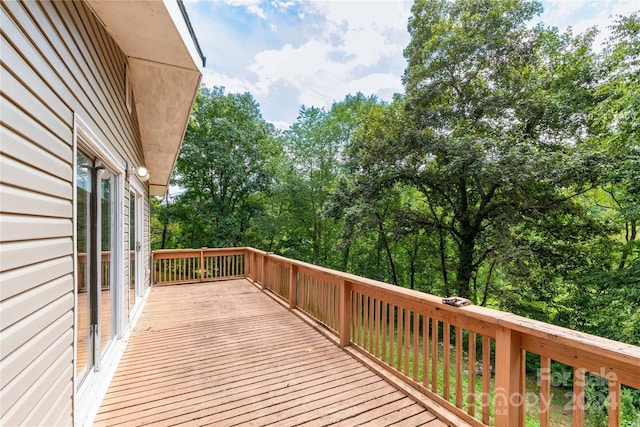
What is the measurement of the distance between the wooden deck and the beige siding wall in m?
0.83

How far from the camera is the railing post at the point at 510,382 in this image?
172 cm

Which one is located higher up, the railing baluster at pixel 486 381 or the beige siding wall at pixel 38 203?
the beige siding wall at pixel 38 203

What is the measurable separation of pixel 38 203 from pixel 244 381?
217cm

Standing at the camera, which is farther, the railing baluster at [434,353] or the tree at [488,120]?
the tree at [488,120]

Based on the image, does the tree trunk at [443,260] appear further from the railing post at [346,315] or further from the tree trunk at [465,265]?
the railing post at [346,315]

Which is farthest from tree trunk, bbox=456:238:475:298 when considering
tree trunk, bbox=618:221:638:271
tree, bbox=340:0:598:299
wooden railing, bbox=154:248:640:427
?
wooden railing, bbox=154:248:640:427

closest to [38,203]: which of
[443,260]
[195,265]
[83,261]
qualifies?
[83,261]

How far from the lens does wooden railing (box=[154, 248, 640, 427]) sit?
141 centimetres

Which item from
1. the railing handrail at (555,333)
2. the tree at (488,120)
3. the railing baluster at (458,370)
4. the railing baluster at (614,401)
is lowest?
the railing baluster at (458,370)

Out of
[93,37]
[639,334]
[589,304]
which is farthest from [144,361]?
[589,304]

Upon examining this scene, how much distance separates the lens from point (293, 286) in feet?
15.6

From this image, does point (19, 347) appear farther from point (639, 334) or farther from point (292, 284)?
point (639, 334)

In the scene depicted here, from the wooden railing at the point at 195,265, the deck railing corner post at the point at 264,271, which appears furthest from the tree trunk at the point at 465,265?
the wooden railing at the point at 195,265

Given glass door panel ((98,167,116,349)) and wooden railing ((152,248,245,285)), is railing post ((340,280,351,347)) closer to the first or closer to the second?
glass door panel ((98,167,116,349))
